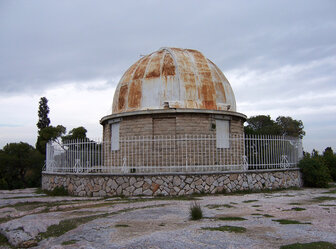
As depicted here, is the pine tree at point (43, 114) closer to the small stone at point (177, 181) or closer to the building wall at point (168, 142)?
the building wall at point (168, 142)

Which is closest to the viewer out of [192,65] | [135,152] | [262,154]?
[262,154]

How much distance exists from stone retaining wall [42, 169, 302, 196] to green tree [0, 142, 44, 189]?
591 inches

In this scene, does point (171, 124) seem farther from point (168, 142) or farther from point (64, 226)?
point (64, 226)

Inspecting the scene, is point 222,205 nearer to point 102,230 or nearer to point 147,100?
point 102,230

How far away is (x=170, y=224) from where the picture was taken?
6.59 meters

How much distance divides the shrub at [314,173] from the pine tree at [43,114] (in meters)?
32.1

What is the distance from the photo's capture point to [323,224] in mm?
6418

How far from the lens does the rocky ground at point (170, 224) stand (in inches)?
208

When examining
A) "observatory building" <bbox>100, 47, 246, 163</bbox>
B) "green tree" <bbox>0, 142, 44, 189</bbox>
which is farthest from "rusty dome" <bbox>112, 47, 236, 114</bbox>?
"green tree" <bbox>0, 142, 44, 189</bbox>

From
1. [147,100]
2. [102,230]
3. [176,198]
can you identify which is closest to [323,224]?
[102,230]

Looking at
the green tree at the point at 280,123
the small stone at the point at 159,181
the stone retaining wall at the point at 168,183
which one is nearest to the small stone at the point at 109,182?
the stone retaining wall at the point at 168,183

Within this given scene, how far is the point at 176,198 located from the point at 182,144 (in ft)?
10.1

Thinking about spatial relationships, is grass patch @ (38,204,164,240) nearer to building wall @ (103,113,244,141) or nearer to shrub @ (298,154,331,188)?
building wall @ (103,113,244,141)

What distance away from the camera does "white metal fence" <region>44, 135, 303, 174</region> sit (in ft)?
41.8
